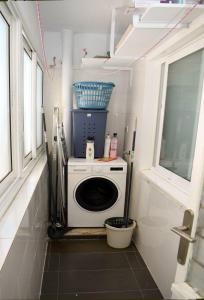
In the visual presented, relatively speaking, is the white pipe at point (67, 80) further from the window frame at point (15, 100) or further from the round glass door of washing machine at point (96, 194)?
the window frame at point (15, 100)

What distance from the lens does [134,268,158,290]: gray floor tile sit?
1940 mm

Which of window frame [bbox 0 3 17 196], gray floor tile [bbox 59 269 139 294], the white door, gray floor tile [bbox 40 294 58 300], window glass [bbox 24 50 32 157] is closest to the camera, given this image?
window frame [bbox 0 3 17 196]

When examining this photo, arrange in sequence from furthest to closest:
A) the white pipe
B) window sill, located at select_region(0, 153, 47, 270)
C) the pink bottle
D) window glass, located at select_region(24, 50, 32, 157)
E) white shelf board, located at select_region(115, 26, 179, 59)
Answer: the pink bottle → the white pipe → window glass, located at select_region(24, 50, 32, 157) → white shelf board, located at select_region(115, 26, 179, 59) → window sill, located at select_region(0, 153, 47, 270)

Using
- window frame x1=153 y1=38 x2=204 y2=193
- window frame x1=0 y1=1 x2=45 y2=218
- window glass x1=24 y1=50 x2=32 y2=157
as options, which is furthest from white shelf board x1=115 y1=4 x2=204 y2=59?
window glass x1=24 y1=50 x2=32 y2=157

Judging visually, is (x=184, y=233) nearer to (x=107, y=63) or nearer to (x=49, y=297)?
(x=49, y=297)

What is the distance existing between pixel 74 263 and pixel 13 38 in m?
2.06

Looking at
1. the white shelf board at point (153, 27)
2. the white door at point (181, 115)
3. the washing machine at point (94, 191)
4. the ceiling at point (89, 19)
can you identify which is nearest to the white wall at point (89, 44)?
the ceiling at point (89, 19)

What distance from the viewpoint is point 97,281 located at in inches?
78.7

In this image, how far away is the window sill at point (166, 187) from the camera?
1.57 m

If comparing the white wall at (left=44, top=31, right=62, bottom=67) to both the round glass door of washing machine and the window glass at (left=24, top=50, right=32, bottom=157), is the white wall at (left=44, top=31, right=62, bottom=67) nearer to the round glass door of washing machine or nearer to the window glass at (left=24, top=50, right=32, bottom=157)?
the window glass at (left=24, top=50, right=32, bottom=157)

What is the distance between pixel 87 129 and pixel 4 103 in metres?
1.48

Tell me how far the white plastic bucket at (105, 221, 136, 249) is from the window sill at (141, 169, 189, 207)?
25.4 inches

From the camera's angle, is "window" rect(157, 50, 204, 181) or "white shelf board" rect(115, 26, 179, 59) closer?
"white shelf board" rect(115, 26, 179, 59)

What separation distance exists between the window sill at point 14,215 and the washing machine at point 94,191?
922 mm
